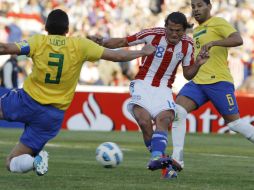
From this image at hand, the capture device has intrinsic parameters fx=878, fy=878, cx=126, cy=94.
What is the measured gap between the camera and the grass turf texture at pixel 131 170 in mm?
8695

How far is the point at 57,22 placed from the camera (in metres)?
8.67

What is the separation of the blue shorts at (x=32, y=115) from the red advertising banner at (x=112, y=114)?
12.3 meters

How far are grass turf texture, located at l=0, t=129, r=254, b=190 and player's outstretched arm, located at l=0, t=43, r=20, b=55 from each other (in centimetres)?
128

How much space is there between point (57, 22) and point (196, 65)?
198 centimetres

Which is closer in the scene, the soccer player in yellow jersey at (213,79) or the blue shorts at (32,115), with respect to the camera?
the blue shorts at (32,115)

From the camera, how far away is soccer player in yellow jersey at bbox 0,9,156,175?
8.69 m

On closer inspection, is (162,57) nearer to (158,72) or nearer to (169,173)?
(158,72)

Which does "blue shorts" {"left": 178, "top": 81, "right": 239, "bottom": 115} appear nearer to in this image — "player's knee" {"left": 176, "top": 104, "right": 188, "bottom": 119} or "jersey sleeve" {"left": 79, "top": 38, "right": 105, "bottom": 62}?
"player's knee" {"left": 176, "top": 104, "right": 188, "bottom": 119}

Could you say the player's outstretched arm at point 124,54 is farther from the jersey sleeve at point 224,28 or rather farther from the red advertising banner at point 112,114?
the red advertising banner at point 112,114

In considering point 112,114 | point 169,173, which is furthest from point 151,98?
point 112,114

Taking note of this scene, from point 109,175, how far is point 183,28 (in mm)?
1872

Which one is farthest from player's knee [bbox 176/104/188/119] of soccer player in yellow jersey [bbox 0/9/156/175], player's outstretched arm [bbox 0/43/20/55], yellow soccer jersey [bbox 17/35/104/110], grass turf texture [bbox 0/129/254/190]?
player's outstretched arm [bbox 0/43/20/55]

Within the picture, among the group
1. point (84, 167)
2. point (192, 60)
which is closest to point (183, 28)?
point (192, 60)

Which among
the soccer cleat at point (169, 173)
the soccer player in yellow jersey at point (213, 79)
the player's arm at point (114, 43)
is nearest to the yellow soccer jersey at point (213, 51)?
the soccer player in yellow jersey at point (213, 79)
